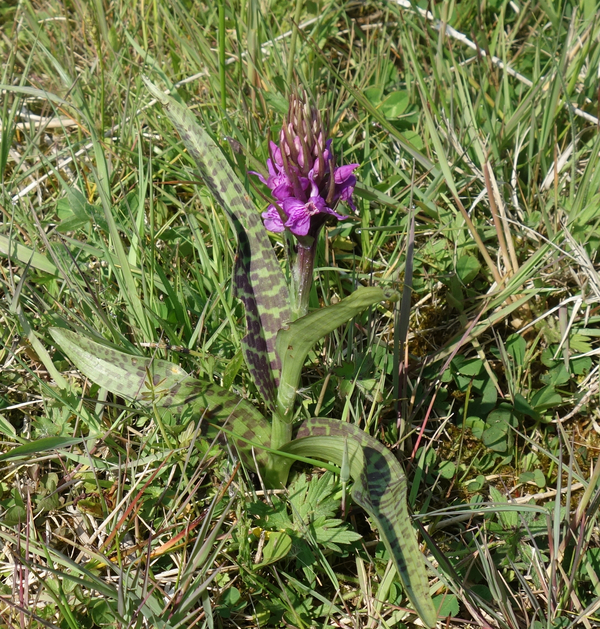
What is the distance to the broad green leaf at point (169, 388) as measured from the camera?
175cm

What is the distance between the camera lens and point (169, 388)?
1.76 meters

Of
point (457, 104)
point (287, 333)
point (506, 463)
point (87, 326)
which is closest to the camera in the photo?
point (287, 333)

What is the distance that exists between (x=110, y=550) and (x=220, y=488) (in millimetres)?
349

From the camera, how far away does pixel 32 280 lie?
2174 mm

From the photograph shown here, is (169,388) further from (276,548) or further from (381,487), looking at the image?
(381,487)

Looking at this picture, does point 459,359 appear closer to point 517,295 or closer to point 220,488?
point 517,295

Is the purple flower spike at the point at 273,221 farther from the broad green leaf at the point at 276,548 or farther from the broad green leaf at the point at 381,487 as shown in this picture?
the broad green leaf at the point at 276,548

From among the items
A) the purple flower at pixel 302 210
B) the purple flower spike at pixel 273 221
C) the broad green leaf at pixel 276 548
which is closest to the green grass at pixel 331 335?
the broad green leaf at pixel 276 548

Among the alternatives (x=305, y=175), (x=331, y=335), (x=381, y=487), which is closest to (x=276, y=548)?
(x=381, y=487)

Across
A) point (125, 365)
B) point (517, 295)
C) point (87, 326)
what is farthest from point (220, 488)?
point (517, 295)

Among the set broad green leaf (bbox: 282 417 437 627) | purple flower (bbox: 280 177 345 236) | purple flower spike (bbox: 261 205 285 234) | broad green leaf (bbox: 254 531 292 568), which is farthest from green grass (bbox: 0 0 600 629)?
purple flower (bbox: 280 177 345 236)

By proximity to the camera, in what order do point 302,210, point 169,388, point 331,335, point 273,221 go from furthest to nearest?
point 331,335 < point 169,388 < point 273,221 < point 302,210

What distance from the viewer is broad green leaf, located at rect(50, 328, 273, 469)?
175cm

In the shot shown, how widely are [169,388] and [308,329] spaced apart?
544 mm
